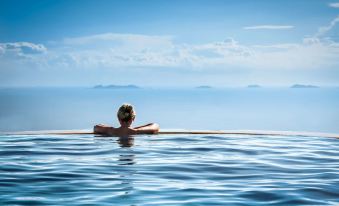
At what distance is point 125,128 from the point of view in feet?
31.1

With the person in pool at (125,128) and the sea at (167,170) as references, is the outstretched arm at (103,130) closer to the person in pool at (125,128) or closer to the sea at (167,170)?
the person in pool at (125,128)

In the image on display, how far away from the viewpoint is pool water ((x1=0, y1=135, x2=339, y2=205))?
4961mm

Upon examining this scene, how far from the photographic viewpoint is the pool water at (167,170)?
4961 mm

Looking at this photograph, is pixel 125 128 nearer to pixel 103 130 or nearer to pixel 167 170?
pixel 103 130

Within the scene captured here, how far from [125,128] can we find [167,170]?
3197mm

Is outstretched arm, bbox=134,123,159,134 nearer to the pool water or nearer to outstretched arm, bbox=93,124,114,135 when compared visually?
the pool water

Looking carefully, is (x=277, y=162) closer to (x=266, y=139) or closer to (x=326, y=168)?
(x=326, y=168)

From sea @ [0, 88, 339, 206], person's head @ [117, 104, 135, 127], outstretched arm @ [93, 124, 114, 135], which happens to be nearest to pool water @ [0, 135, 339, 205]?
sea @ [0, 88, 339, 206]

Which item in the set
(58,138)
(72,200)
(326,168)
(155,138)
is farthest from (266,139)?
(72,200)

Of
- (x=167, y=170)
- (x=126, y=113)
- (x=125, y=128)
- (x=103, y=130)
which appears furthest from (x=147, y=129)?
(x=167, y=170)

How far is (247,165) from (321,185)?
137 cm

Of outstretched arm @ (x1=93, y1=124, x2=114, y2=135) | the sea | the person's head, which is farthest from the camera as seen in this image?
outstretched arm @ (x1=93, y1=124, x2=114, y2=135)

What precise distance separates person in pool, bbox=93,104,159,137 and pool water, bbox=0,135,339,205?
0.68 feet

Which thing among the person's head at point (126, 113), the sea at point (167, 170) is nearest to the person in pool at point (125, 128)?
the person's head at point (126, 113)
